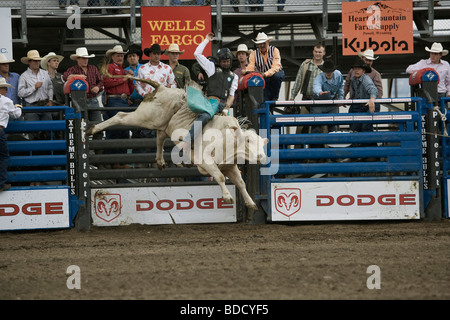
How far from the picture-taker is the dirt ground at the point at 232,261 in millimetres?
5215

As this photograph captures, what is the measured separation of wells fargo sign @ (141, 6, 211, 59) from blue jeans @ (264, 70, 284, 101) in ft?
8.89

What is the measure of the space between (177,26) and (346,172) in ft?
16.3

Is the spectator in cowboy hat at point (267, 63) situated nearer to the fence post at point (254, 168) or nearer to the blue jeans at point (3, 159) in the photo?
the fence post at point (254, 168)

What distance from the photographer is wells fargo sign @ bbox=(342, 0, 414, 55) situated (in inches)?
501

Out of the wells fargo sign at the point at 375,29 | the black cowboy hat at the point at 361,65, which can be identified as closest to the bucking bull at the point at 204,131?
the black cowboy hat at the point at 361,65

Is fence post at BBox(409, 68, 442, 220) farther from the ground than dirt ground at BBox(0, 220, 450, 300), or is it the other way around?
fence post at BBox(409, 68, 442, 220)

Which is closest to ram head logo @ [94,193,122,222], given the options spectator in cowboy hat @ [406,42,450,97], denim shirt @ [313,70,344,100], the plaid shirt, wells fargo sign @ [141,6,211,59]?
the plaid shirt

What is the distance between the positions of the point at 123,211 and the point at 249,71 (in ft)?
9.10

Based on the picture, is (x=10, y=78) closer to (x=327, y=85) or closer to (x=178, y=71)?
(x=178, y=71)

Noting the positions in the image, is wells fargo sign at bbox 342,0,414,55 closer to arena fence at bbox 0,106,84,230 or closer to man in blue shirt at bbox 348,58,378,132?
man in blue shirt at bbox 348,58,378,132

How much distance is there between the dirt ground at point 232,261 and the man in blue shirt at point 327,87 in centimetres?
164

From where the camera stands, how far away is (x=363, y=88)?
997 cm

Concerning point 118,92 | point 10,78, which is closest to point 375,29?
point 118,92
